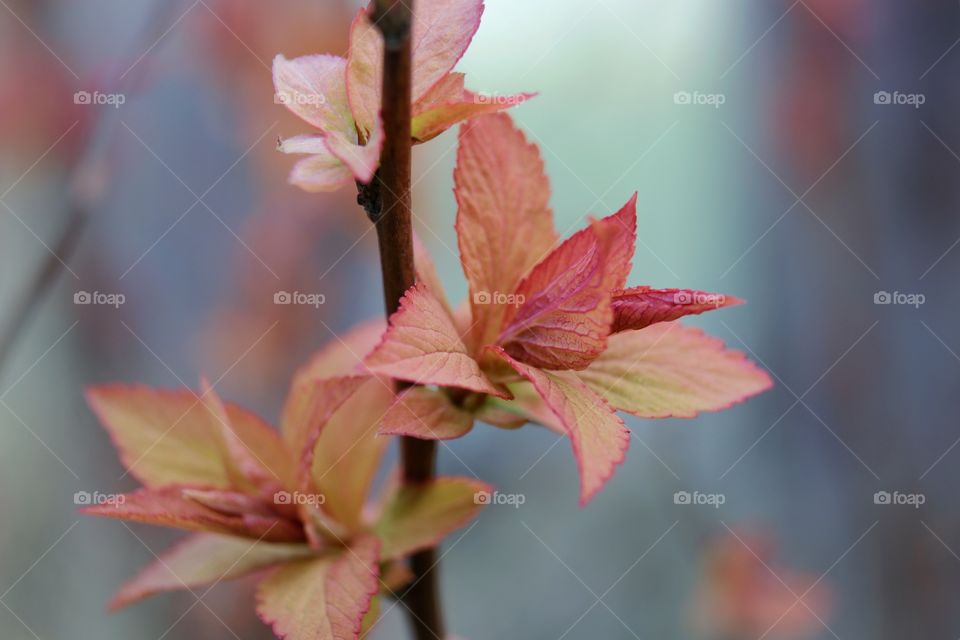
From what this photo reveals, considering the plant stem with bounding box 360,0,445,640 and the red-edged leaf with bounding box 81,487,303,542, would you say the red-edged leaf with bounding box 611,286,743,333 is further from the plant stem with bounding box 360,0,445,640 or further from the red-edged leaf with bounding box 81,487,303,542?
the red-edged leaf with bounding box 81,487,303,542

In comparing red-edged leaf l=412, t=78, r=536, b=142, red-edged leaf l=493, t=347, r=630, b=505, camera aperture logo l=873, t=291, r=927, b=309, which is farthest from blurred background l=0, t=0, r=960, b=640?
red-edged leaf l=493, t=347, r=630, b=505

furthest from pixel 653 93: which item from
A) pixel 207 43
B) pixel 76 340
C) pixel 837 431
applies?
pixel 76 340

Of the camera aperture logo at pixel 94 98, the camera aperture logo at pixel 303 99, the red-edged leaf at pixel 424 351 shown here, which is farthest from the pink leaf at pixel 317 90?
the camera aperture logo at pixel 94 98

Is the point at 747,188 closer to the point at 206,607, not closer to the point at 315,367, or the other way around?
the point at 206,607

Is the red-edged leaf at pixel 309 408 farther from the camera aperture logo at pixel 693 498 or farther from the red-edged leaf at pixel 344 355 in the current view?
the camera aperture logo at pixel 693 498

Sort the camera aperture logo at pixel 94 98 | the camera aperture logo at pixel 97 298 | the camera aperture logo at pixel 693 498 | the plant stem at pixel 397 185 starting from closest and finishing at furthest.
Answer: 1. the plant stem at pixel 397 185
2. the camera aperture logo at pixel 94 98
3. the camera aperture logo at pixel 693 498
4. the camera aperture logo at pixel 97 298
